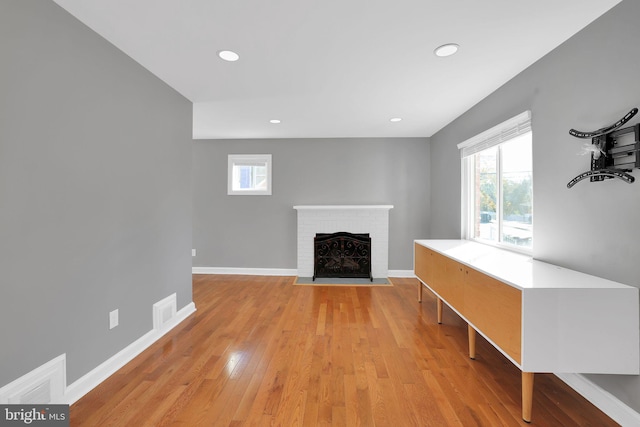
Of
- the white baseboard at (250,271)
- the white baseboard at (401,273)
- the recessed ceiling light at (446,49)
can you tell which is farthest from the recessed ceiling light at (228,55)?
the white baseboard at (401,273)

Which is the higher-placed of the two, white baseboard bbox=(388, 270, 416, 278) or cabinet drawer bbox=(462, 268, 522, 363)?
cabinet drawer bbox=(462, 268, 522, 363)

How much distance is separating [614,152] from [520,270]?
0.89 meters

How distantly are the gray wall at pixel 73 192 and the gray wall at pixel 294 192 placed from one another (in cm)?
231

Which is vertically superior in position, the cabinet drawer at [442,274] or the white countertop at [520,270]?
the white countertop at [520,270]

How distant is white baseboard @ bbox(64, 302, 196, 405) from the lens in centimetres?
181

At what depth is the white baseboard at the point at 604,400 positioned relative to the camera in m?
1.56

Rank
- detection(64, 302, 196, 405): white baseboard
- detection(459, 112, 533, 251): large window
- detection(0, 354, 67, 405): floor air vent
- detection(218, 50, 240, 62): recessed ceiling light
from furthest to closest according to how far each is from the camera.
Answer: detection(459, 112, 533, 251): large window < detection(218, 50, 240, 62): recessed ceiling light < detection(64, 302, 196, 405): white baseboard < detection(0, 354, 67, 405): floor air vent

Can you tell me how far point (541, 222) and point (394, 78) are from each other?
5.71ft

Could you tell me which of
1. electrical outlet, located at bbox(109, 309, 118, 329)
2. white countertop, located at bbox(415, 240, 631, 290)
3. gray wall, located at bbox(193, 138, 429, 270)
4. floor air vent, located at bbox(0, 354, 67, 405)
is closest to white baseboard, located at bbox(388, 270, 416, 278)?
gray wall, located at bbox(193, 138, 429, 270)

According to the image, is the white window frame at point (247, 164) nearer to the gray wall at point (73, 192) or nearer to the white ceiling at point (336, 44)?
the white ceiling at point (336, 44)

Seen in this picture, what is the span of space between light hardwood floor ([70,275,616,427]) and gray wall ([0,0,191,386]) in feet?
1.48

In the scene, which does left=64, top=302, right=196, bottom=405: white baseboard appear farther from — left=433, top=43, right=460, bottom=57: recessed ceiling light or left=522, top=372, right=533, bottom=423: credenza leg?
left=433, top=43, right=460, bottom=57: recessed ceiling light

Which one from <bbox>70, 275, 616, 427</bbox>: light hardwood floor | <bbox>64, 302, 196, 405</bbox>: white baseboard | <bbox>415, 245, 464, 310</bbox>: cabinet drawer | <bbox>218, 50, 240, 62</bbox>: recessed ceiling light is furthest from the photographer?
<bbox>415, 245, 464, 310</bbox>: cabinet drawer

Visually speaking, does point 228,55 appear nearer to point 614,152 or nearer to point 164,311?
point 164,311
